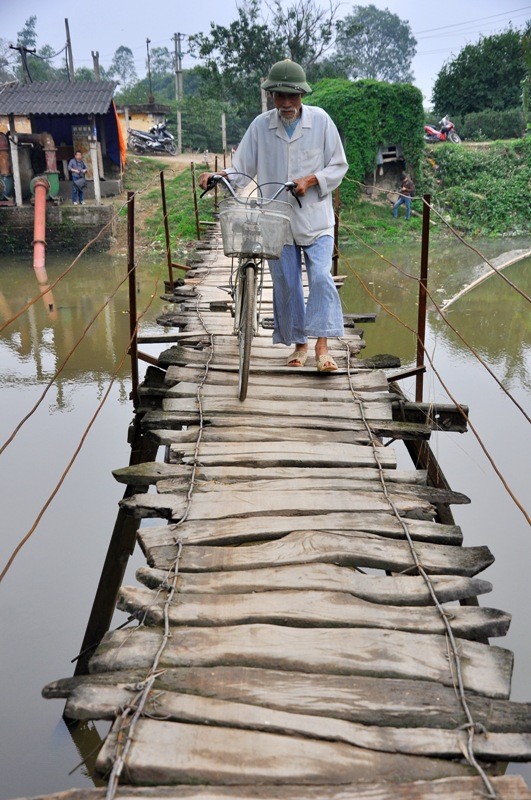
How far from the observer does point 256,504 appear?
8.88ft

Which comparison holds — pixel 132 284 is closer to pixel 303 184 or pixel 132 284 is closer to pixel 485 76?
pixel 303 184

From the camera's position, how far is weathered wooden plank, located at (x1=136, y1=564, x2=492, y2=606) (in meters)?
2.21

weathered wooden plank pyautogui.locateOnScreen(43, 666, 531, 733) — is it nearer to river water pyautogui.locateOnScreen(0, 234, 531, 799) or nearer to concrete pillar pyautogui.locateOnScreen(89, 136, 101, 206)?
river water pyautogui.locateOnScreen(0, 234, 531, 799)

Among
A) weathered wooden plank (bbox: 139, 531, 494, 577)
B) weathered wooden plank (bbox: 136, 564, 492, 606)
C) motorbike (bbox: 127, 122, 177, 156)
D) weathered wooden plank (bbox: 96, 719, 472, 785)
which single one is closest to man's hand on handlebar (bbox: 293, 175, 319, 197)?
weathered wooden plank (bbox: 139, 531, 494, 577)

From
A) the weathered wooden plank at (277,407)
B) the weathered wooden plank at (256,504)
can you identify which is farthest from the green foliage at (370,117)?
the weathered wooden plank at (256,504)

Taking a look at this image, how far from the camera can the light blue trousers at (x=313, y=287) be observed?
385 cm

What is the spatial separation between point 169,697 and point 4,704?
6.91 feet

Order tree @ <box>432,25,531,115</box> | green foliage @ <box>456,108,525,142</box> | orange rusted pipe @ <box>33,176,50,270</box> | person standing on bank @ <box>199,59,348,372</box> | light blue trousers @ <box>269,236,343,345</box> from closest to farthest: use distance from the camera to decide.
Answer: person standing on bank @ <box>199,59,348,372</box>
light blue trousers @ <box>269,236,343,345</box>
orange rusted pipe @ <box>33,176,50,270</box>
green foliage @ <box>456,108,525,142</box>
tree @ <box>432,25,531,115</box>

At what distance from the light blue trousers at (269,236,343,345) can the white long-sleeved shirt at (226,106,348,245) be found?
0.21 ft

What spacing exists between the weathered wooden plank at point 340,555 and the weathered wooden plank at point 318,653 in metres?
0.33

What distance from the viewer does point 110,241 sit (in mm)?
17125

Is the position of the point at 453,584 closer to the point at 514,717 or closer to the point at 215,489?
the point at 514,717

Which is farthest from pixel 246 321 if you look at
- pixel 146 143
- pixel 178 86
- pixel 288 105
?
pixel 178 86

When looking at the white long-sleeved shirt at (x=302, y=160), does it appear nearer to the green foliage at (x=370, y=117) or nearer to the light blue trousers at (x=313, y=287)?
the light blue trousers at (x=313, y=287)
